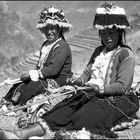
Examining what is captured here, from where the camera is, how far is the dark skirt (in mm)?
3361

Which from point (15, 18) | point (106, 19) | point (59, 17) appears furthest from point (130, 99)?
point (15, 18)

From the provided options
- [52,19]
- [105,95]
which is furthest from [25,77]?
[105,95]

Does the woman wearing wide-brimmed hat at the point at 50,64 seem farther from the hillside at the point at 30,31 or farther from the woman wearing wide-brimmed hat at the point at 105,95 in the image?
the hillside at the point at 30,31

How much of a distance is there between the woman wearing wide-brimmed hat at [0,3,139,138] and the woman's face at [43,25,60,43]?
0.91 meters

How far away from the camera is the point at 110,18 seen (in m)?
3.60

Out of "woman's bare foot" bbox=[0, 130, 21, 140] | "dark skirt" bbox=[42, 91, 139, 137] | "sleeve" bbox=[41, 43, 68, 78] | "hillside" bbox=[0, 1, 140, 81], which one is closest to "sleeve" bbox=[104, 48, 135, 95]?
"dark skirt" bbox=[42, 91, 139, 137]

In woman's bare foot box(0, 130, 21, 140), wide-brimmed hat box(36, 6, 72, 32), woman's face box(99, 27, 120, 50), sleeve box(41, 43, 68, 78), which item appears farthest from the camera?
wide-brimmed hat box(36, 6, 72, 32)

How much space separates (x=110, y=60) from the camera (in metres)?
3.71

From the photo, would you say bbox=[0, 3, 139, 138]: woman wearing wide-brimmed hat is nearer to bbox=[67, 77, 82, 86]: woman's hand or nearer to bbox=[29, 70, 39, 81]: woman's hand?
bbox=[67, 77, 82, 86]: woman's hand

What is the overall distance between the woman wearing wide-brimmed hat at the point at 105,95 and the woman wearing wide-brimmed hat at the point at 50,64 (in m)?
0.69

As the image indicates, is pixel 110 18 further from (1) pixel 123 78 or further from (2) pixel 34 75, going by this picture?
(2) pixel 34 75

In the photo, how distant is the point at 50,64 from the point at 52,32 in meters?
0.41

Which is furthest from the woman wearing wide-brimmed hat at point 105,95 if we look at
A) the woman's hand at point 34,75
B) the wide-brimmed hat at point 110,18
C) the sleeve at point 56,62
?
the woman's hand at point 34,75

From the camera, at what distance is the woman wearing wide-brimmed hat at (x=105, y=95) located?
3381 mm
